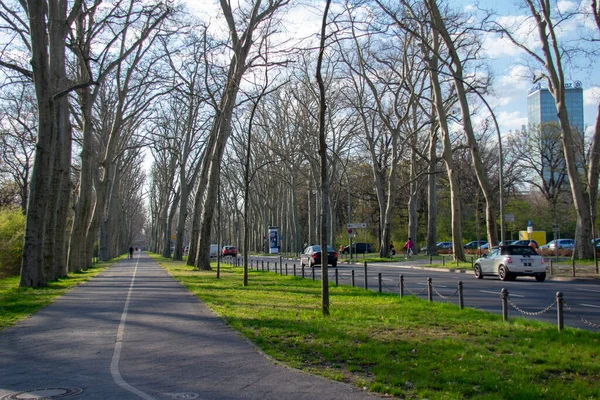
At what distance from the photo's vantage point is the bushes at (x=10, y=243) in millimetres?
31984

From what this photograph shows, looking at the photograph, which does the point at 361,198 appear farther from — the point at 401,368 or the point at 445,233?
the point at 401,368

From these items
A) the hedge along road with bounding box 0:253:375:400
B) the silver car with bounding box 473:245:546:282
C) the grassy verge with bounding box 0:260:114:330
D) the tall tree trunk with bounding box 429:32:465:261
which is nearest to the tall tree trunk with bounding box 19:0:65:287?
the grassy verge with bounding box 0:260:114:330

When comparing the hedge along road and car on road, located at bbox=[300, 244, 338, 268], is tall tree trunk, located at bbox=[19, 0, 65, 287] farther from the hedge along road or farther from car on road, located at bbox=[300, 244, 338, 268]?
car on road, located at bbox=[300, 244, 338, 268]

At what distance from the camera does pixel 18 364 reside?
27.4 feet

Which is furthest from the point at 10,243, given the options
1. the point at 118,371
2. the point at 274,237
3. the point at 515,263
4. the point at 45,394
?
the point at 274,237

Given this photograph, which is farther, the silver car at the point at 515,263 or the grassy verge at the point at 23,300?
the silver car at the point at 515,263

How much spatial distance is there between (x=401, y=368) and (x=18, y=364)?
576 cm

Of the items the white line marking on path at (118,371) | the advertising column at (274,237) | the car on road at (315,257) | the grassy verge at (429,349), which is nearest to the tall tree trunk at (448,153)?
the car on road at (315,257)

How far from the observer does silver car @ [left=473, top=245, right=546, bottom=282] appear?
22875 millimetres

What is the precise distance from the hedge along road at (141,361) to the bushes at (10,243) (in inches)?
808

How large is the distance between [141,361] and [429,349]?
4446 mm

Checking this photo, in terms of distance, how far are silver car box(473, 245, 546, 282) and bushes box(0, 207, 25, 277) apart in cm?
2643

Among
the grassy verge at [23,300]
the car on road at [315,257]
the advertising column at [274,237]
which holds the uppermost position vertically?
the advertising column at [274,237]

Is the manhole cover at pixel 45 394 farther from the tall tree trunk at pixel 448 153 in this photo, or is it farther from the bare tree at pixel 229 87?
the tall tree trunk at pixel 448 153
